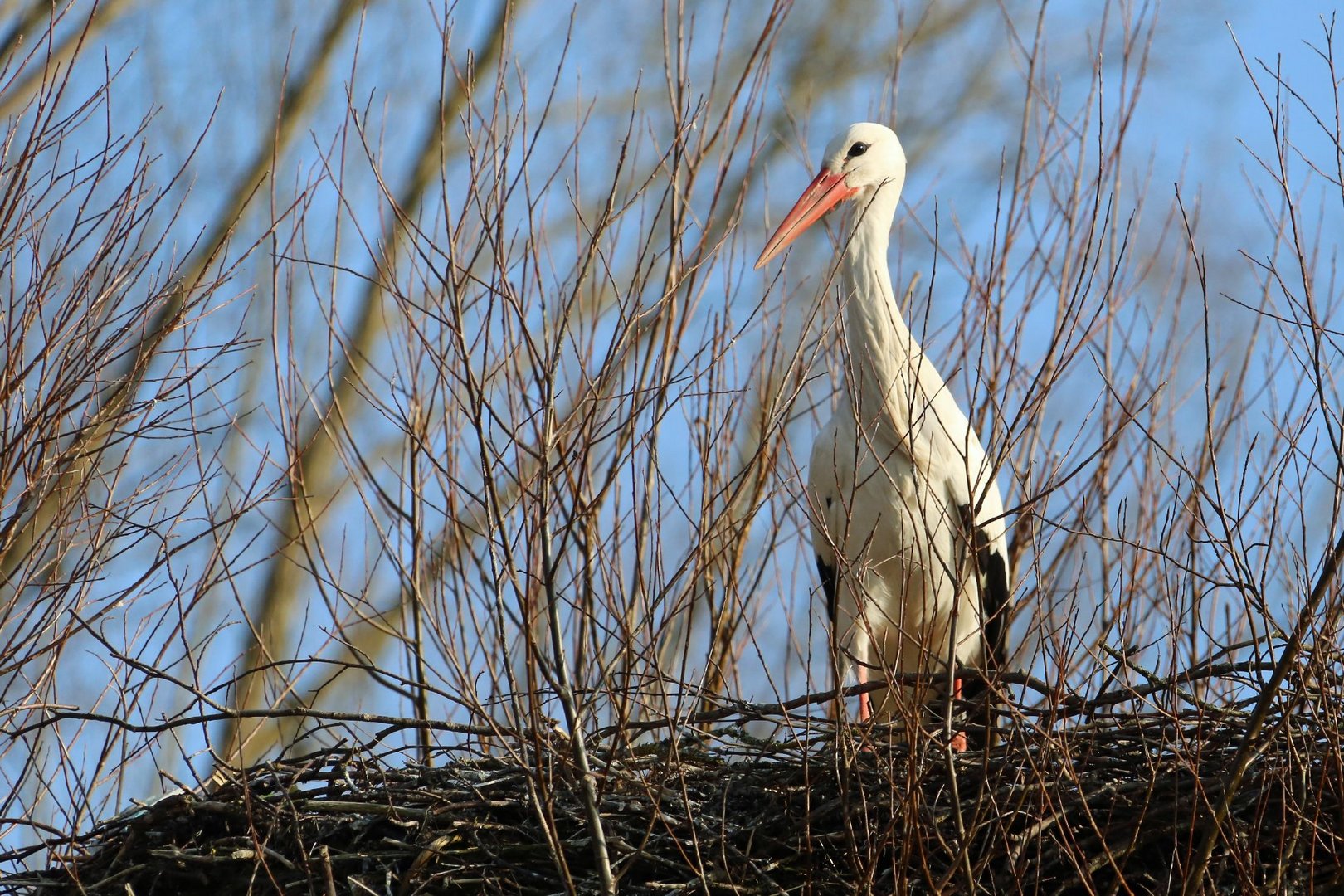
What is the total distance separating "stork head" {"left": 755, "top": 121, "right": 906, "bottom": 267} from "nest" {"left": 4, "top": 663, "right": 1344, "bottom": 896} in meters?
2.23

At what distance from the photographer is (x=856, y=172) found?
18.2ft

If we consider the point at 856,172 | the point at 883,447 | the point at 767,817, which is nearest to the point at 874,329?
the point at 883,447

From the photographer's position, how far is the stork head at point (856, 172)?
550 cm

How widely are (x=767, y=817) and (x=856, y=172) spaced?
2692 millimetres

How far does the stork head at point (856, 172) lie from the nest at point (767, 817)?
223 cm

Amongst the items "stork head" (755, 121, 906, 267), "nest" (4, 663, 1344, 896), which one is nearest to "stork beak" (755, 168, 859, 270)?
"stork head" (755, 121, 906, 267)

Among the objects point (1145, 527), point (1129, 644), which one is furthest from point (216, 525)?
point (1145, 527)

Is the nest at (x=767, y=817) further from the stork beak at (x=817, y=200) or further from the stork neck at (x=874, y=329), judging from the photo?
the stork beak at (x=817, y=200)

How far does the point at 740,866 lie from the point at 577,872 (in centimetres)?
43

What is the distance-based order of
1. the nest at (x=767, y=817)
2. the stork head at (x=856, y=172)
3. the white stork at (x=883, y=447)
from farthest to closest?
the stork head at (x=856, y=172), the white stork at (x=883, y=447), the nest at (x=767, y=817)

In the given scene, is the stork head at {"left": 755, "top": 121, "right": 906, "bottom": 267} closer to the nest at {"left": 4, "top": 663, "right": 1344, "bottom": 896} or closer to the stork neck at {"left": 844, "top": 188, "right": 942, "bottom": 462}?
the stork neck at {"left": 844, "top": 188, "right": 942, "bottom": 462}

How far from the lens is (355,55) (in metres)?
3.21

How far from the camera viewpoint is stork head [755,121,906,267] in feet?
18.1

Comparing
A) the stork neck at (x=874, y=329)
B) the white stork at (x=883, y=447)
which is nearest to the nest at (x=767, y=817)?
the white stork at (x=883, y=447)
